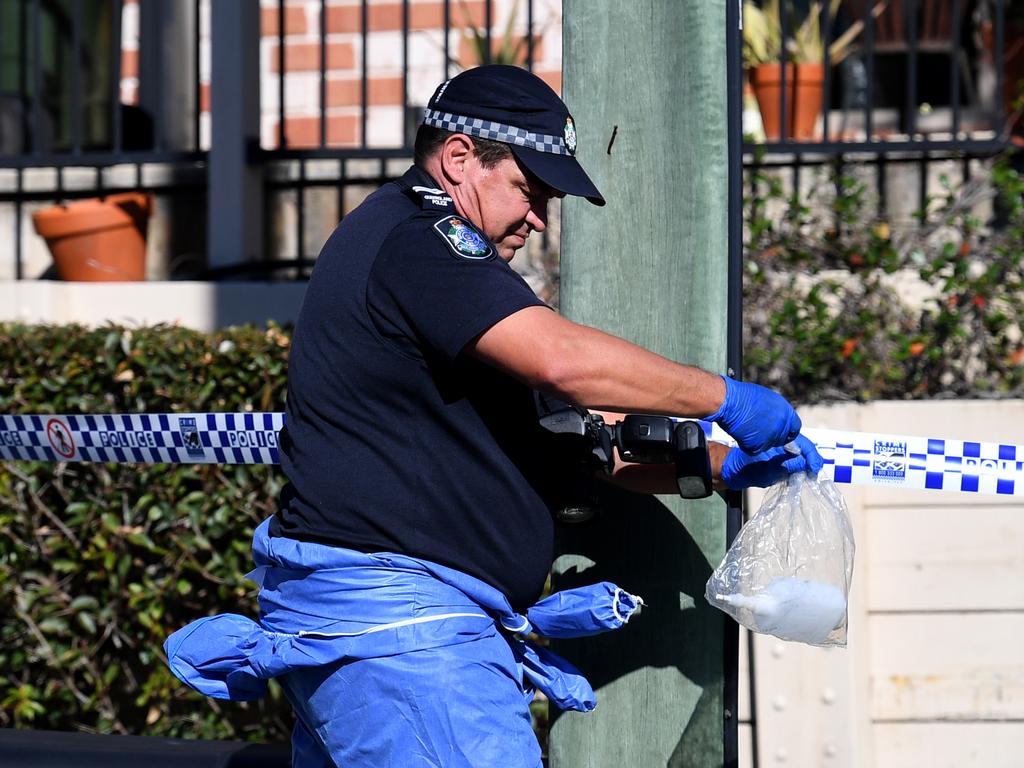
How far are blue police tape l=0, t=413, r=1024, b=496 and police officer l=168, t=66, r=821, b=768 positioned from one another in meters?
0.65

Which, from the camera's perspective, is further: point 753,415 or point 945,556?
point 945,556

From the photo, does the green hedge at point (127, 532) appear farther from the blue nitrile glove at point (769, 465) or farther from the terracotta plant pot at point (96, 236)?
the blue nitrile glove at point (769, 465)

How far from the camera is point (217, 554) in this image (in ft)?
13.8

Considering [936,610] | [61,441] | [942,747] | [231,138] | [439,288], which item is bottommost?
[942,747]

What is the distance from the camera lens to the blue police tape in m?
2.88

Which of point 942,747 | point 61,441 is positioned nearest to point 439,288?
point 61,441

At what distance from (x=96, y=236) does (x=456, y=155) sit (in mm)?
3711

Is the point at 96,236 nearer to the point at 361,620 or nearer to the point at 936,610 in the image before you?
the point at 936,610

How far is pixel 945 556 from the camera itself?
3934mm

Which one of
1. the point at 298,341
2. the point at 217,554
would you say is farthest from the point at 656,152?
the point at 217,554

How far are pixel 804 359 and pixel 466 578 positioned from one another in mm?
2040

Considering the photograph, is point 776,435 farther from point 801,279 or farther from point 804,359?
point 801,279

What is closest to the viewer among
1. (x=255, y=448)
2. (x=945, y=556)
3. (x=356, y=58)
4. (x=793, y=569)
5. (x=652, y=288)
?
(x=793, y=569)

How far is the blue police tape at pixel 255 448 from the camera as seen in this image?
2879 mm
